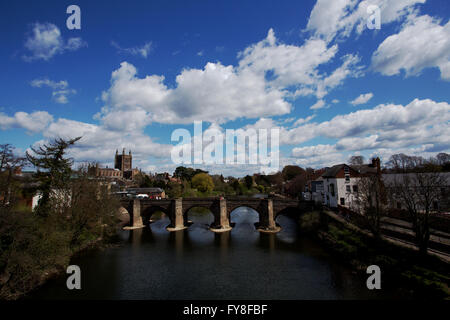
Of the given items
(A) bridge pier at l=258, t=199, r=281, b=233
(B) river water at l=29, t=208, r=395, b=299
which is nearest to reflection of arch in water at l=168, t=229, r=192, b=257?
(B) river water at l=29, t=208, r=395, b=299

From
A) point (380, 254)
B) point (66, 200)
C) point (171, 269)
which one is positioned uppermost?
point (66, 200)

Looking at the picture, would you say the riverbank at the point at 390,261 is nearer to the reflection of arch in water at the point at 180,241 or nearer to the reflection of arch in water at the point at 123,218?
the reflection of arch in water at the point at 180,241

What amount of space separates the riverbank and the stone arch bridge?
9.02 metres

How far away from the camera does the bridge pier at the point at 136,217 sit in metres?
43.0

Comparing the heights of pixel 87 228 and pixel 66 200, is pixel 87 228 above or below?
below

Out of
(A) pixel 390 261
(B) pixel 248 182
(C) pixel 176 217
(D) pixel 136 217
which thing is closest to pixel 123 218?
(D) pixel 136 217

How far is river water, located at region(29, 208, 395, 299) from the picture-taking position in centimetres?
1759

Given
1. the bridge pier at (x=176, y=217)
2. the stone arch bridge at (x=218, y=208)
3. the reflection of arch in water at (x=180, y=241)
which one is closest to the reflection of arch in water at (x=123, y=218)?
the stone arch bridge at (x=218, y=208)

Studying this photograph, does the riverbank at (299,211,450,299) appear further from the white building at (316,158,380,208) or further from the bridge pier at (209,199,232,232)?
the bridge pier at (209,199,232,232)

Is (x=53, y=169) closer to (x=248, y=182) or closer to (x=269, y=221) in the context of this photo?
(x=269, y=221)
